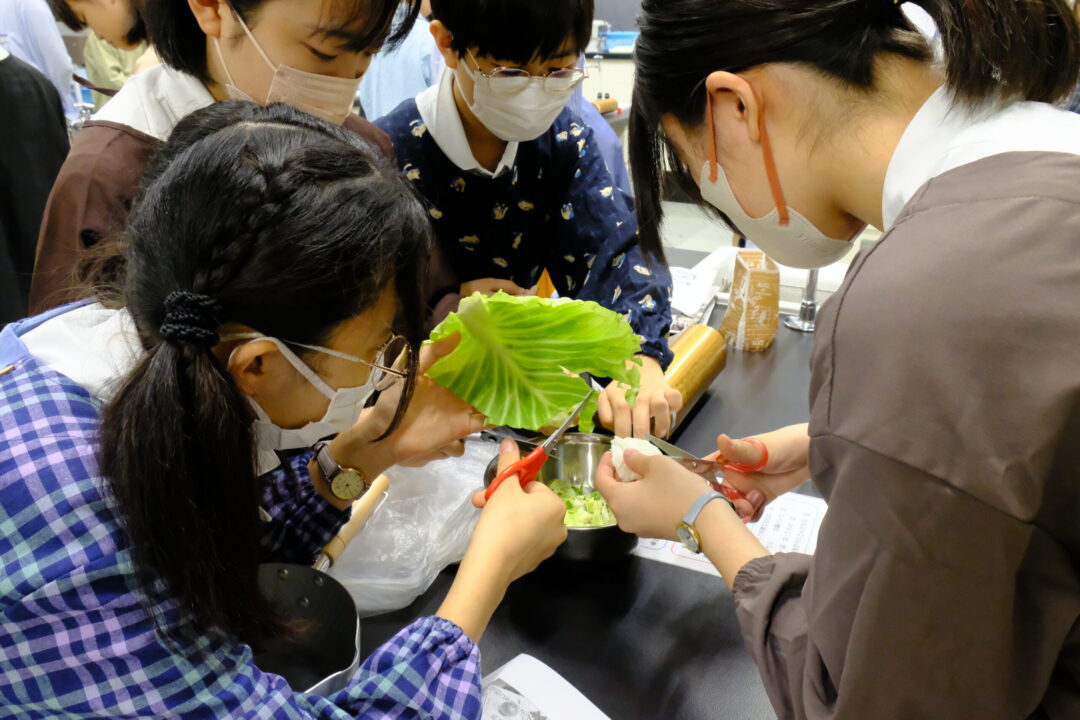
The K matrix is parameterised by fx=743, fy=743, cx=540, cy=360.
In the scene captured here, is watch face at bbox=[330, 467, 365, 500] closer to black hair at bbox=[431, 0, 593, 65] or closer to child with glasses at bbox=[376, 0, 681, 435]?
child with glasses at bbox=[376, 0, 681, 435]

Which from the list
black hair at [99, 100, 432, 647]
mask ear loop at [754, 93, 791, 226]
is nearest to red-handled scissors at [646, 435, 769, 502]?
mask ear loop at [754, 93, 791, 226]

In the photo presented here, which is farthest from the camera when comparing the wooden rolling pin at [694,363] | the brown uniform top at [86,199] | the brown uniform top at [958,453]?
the wooden rolling pin at [694,363]

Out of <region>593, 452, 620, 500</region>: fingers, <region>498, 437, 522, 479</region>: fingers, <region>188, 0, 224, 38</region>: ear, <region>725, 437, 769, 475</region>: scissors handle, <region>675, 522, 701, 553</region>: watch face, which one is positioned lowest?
<region>725, 437, 769, 475</region>: scissors handle

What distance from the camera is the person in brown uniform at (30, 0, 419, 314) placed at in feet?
4.33

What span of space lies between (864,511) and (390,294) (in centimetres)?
63

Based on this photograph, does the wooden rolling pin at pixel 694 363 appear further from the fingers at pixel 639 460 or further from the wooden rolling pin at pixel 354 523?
the wooden rolling pin at pixel 354 523

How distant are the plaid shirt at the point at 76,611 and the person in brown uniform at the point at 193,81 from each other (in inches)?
20.4

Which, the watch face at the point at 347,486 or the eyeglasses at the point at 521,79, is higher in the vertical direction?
the eyeglasses at the point at 521,79

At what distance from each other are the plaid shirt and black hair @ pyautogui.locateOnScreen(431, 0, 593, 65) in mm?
1081

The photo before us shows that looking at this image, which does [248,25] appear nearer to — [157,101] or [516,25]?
[157,101]

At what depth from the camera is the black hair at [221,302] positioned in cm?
80

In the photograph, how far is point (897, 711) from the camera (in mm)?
768

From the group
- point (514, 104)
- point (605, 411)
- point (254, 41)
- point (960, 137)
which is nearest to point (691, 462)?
point (605, 411)

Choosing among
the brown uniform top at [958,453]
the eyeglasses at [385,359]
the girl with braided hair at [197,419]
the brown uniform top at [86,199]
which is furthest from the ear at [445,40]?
the brown uniform top at [958,453]
